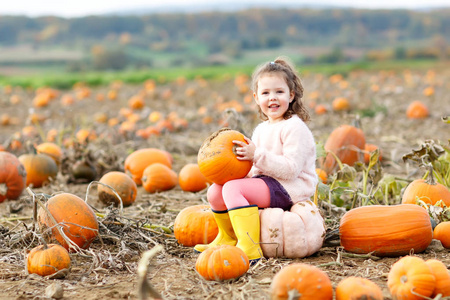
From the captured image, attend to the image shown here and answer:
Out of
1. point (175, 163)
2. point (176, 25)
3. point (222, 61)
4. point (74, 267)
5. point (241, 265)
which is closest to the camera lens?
point (241, 265)

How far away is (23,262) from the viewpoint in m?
3.59

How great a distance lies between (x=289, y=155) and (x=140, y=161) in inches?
118

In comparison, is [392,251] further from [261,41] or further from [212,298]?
[261,41]

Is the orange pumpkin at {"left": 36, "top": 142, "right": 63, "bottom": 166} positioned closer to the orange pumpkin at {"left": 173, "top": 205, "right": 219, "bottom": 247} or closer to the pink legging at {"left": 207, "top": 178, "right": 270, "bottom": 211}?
the orange pumpkin at {"left": 173, "top": 205, "right": 219, "bottom": 247}

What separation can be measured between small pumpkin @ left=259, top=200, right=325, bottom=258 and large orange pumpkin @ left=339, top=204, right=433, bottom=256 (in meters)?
0.25

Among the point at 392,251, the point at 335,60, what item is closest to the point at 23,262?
the point at 392,251

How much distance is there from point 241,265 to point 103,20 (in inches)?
1856

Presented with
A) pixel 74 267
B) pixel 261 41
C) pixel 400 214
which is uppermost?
pixel 261 41

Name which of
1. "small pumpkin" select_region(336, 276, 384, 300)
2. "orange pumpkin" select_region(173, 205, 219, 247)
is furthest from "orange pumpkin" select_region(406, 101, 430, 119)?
"small pumpkin" select_region(336, 276, 384, 300)

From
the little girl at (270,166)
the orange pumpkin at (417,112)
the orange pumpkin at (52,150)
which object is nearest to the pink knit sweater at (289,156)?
the little girl at (270,166)

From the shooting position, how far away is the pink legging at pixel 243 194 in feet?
11.8

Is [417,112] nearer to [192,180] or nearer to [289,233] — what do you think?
[192,180]

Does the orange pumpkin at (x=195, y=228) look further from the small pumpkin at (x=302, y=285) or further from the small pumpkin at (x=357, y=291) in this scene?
the small pumpkin at (x=357, y=291)

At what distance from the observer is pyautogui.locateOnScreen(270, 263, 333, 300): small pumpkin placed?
259cm
